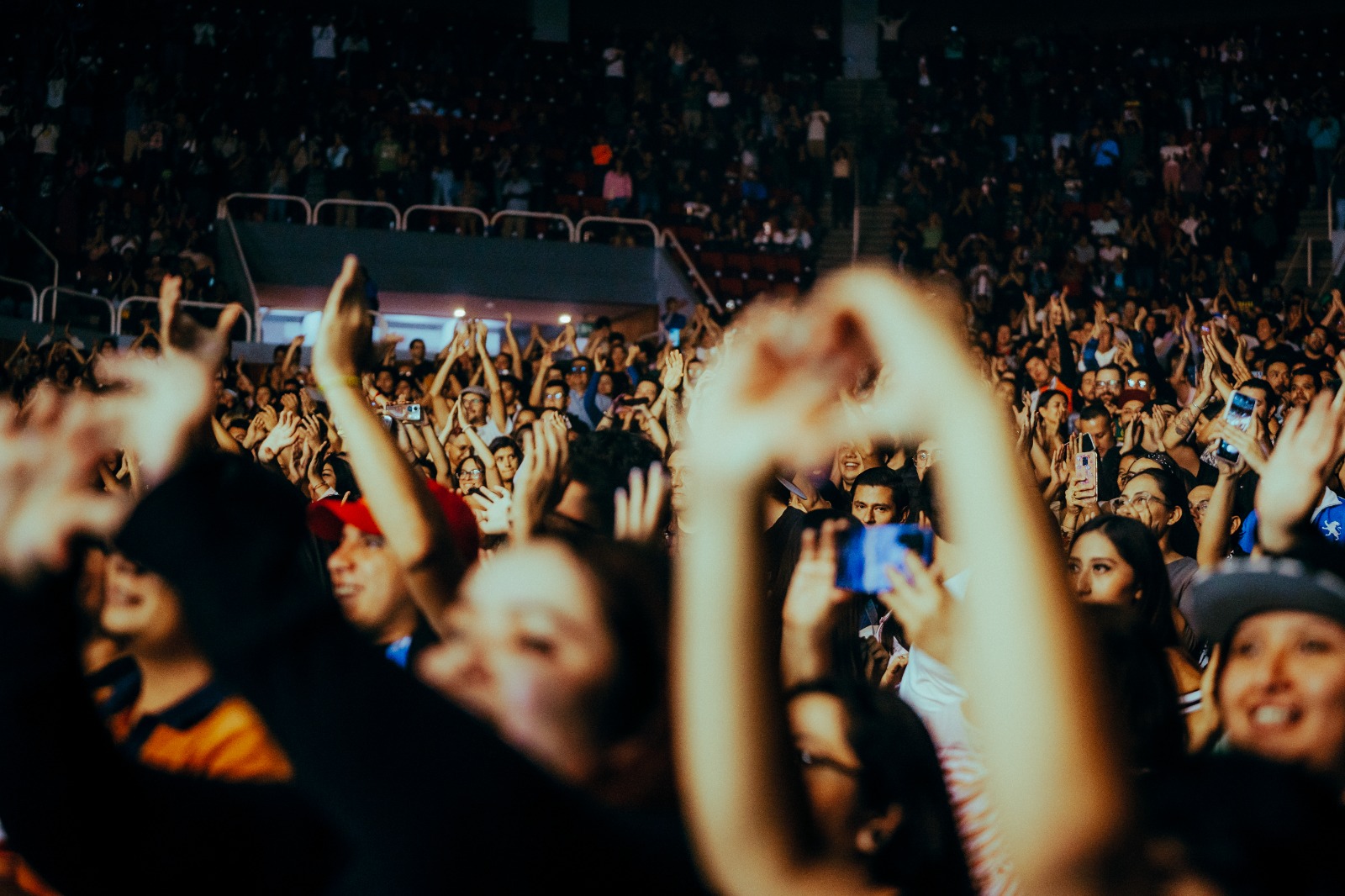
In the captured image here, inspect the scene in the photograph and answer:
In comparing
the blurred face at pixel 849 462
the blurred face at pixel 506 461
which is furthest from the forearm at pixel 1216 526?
the blurred face at pixel 506 461

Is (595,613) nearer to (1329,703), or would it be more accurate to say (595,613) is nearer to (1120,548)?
(1329,703)

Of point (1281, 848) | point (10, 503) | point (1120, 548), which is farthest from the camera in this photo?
point (1120, 548)

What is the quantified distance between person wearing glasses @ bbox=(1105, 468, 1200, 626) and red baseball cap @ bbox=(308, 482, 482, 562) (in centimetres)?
248

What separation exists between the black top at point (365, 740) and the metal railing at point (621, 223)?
12540 millimetres

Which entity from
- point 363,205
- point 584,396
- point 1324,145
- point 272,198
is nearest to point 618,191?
point 363,205

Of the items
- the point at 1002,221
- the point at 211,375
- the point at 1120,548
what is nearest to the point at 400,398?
the point at 1120,548

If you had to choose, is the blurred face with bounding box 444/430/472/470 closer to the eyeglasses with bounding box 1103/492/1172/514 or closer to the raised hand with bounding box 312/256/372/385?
the eyeglasses with bounding box 1103/492/1172/514

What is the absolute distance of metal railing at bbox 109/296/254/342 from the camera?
1041 centimetres

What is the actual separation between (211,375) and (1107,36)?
18696 mm

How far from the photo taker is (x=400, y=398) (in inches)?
279

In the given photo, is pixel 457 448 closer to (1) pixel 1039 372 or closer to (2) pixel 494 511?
(1) pixel 1039 372

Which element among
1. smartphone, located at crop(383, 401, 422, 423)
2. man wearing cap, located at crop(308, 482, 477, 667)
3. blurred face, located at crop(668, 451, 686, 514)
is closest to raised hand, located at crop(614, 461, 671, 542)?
man wearing cap, located at crop(308, 482, 477, 667)

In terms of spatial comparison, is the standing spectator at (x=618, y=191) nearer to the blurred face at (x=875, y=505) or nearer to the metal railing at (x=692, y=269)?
the metal railing at (x=692, y=269)

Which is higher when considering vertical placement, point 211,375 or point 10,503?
point 211,375
